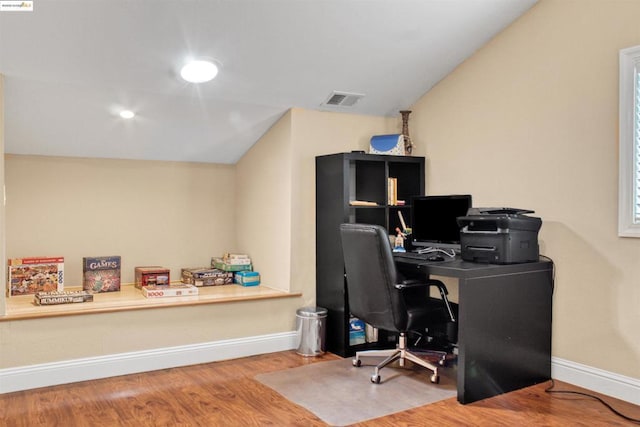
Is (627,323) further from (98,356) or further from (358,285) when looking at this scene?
(98,356)

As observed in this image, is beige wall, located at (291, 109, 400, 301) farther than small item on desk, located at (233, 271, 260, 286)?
No

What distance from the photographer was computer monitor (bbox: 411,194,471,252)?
3.75 m

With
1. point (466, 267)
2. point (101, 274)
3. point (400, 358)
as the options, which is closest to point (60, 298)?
point (101, 274)

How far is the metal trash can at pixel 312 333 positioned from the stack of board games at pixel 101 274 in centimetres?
153

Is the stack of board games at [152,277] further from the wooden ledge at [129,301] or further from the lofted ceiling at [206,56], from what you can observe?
the lofted ceiling at [206,56]

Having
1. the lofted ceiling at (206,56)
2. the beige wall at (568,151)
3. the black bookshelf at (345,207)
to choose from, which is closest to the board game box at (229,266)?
the black bookshelf at (345,207)

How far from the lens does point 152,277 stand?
428 centimetres

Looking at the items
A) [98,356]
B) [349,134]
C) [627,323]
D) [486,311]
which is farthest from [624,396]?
[98,356]

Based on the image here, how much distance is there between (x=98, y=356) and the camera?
11.3ft

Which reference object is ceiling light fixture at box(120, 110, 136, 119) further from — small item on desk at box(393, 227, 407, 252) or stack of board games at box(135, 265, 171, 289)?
small item on desk at box(393, 227, 407, 252)

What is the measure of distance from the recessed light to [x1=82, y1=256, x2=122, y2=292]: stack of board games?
1.66 metres

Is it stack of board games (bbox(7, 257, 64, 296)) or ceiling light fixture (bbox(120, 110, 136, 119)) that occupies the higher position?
ceiling light fixture (bbox(120, 110, 136, 119))

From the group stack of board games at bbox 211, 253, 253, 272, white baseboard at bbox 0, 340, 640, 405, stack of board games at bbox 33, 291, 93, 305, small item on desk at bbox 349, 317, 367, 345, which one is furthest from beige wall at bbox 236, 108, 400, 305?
stack of board games at bbox 33, 291, 93, 305

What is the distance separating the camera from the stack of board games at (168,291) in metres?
3.90
